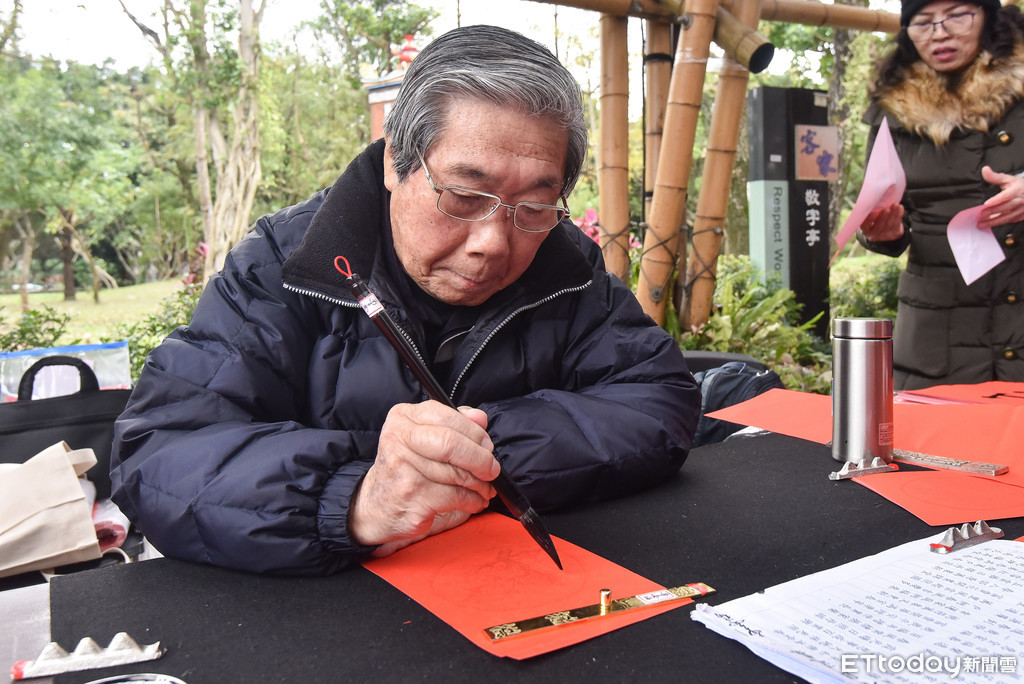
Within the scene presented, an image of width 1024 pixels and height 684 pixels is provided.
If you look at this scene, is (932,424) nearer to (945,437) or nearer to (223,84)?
(945,437)

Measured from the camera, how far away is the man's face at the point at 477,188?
1.37 meters

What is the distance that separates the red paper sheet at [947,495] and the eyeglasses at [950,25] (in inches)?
70.5

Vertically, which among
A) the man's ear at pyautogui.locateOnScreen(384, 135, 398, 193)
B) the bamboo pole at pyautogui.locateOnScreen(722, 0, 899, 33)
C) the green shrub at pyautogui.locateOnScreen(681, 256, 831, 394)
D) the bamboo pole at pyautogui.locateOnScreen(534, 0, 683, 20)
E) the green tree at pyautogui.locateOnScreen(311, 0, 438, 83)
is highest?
the green tree at pyautogui.locateOnScreen(311, 0, 438, 83)

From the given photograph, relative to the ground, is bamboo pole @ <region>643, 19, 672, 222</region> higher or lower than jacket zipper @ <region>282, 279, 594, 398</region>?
higher

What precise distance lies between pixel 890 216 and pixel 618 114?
1.73 meters

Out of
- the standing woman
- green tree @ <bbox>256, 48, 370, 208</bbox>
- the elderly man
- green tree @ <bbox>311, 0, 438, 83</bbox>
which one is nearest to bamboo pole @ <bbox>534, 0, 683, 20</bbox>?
the standing woman

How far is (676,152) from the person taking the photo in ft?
12.5

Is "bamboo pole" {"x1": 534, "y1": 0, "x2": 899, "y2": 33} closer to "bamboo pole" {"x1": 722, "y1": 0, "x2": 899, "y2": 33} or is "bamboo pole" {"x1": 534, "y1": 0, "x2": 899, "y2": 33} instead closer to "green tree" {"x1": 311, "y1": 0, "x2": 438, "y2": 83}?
"bamboo pole" {"x1": 722, "y1": 0, "x2": 899, "y2": 33}

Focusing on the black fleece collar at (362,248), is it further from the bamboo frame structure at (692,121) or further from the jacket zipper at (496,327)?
the bamboo frame structure at (692,121)

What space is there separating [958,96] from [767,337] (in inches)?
118

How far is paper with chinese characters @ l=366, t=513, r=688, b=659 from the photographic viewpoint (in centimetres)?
89

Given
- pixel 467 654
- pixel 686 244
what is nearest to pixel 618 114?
pixel 686 244

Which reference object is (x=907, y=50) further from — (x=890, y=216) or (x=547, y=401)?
(x=547, y=401)

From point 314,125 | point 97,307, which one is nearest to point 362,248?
point 97,307
